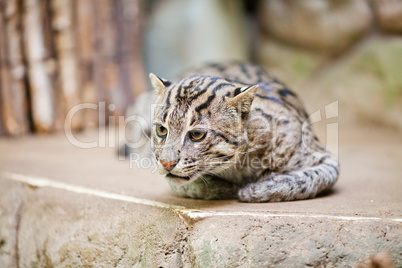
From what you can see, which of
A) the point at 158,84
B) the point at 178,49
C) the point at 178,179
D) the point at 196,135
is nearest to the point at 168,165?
the point at 178,179

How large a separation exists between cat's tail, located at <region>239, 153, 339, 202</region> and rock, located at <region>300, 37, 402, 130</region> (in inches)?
187

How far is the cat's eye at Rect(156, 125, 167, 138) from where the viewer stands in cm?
367

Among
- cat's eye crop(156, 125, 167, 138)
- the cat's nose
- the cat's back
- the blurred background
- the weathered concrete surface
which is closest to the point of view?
the weathered concrete surface

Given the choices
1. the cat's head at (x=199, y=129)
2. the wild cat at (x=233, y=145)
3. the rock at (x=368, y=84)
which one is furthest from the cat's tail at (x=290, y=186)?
the rock at (x=368, y=84)

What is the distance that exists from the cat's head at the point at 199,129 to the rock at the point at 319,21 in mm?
5937

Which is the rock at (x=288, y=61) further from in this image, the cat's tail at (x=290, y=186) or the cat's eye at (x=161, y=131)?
the cat's eye at (x=161, y=131)

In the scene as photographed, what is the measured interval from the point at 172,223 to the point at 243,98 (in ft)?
4.02

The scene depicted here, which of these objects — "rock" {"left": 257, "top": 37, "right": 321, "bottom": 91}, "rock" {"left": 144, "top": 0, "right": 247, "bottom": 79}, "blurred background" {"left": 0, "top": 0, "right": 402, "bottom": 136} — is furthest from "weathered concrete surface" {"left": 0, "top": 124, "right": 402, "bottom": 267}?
"rock" {"left": 144, "top": 0, "right": 247, "bottom": 79}

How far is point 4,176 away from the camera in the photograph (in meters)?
5.08

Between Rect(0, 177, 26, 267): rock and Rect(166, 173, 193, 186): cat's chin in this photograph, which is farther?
Rect(0, 177, 26, 267): rock

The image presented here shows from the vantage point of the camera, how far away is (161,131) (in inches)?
146

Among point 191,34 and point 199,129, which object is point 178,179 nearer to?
point 199,129

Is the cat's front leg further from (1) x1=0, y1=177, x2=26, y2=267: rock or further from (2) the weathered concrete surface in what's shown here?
(1) x1=0, y1=177, x2=26, y2=267: rock

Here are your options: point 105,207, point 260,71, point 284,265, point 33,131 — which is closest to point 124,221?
point 105,207
